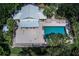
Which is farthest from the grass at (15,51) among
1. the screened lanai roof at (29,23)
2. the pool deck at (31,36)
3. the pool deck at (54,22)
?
the pool deck at (54,22)

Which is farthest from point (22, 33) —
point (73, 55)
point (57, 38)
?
point (73, 55)

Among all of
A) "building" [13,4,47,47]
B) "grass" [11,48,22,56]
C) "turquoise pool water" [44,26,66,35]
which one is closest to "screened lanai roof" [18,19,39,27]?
"building" [13,4,47,47]

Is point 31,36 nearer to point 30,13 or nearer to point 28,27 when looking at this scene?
point 28,27

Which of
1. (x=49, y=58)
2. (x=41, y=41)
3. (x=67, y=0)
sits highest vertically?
(x=67, y=0)

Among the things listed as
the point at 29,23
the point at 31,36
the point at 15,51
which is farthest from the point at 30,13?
the point at 15,51

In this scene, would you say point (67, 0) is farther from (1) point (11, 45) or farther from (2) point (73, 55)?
(1) point (11, 45)

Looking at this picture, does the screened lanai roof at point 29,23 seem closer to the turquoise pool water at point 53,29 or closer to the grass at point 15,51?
the turquoise pool water at point 53,29
